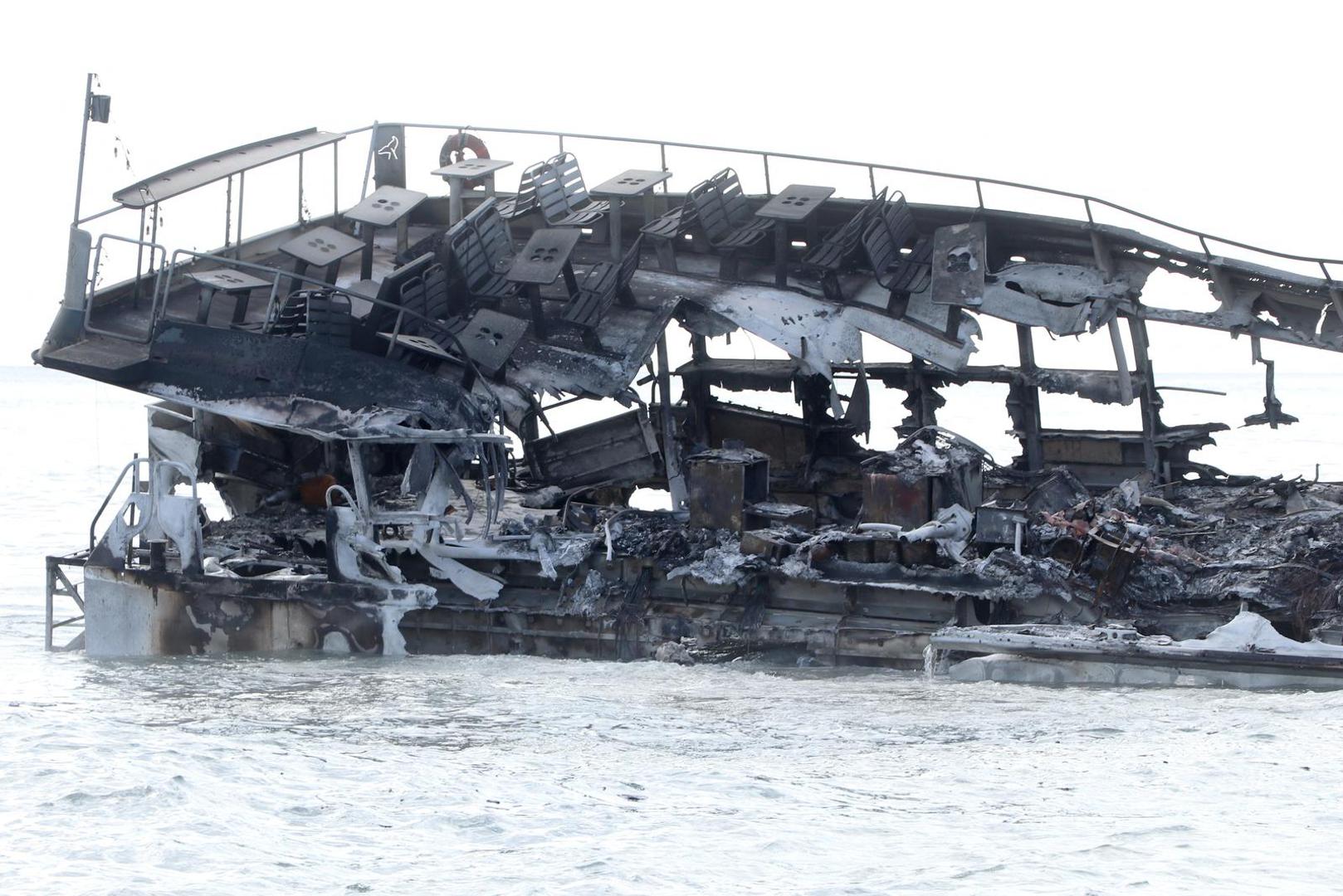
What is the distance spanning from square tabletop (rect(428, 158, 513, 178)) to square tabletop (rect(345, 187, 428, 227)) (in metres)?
0.35

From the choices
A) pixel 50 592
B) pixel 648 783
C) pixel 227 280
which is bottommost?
pixel 648 783

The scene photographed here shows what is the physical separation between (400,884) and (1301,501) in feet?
33.5

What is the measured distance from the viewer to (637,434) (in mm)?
17203

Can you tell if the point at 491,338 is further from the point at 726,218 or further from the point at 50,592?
the point at 50,592

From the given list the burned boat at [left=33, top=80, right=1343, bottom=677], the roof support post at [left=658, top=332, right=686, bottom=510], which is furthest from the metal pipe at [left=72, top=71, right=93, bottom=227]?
the roof support post at [left=658, top=332, right=686, bottom=510]

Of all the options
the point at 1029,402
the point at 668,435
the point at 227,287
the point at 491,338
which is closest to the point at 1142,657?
the point at 1029,402

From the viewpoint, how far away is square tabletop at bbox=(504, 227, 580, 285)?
15297mm

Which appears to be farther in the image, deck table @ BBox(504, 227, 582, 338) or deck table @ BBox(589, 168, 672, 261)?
deck table @ BBox(589, 168, 672, 261)

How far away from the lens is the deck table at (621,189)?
16891 mm

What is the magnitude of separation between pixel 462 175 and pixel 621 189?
1.78m

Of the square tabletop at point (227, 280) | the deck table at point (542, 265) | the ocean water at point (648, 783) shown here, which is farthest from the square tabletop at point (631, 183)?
the ocean water at point (648, 783)

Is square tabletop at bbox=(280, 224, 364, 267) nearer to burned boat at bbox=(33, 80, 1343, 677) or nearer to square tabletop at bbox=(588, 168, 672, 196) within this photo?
burned boat at bbox=(33, 80, 1343, 677)

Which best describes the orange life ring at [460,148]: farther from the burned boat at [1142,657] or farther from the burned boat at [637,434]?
the burned boat at [1142,657]

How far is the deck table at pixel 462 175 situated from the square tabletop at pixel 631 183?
119cm
